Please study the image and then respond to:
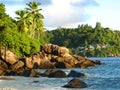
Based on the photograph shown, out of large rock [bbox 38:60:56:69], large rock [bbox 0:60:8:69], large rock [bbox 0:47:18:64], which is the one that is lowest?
large rock [bbox 38:60:56:69]

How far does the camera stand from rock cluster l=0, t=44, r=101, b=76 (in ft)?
267

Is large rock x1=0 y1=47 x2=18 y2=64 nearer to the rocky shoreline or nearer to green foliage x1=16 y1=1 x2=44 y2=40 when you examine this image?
the rocky shoreline

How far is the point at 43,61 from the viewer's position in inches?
3772

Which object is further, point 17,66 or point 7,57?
point 7,57

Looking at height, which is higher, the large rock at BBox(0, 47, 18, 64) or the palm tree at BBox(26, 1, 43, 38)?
the palm tree at BBox(26, 1, 43, 38)

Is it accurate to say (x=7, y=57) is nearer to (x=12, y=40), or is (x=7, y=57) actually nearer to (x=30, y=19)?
(x=12, y=40)

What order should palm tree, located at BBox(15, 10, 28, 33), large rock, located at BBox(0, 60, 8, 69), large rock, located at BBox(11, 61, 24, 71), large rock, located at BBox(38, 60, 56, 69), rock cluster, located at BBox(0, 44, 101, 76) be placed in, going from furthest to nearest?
palm tree, located at BBox(15, 10, 28, 33) → large rock, located at BBox(38, 60, 56, 69) → rock cluster, located at BBox(0, 44, 101, 76) → large rock, located at BBox(0, 60, 8, 69) → large rock, located at BBox(11, 61, 24, 71)

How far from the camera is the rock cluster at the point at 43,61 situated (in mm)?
81306

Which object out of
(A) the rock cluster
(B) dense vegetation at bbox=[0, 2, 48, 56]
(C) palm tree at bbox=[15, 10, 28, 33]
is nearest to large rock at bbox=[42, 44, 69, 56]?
(A) the rock cluster

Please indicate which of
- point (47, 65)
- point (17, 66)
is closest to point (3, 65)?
point (17, 66)

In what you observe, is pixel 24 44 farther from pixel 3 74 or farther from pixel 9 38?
pixel 3 74

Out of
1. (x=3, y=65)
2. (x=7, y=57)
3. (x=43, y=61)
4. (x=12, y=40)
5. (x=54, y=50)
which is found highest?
(x=12, y=40)

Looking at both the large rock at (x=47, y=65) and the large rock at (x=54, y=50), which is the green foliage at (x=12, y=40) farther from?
the large rock at (x=47, y=65)

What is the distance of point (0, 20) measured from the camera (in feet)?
328
